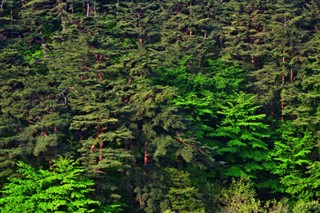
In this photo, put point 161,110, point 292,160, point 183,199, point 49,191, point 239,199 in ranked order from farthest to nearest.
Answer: point 292,160, point 239,199, point 161,110, point 183,199, point 49,191

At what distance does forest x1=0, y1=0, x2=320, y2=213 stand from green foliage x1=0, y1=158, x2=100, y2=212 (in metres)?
0.07

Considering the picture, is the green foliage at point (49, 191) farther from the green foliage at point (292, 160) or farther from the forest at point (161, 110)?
the green foliage at point (292, 160)

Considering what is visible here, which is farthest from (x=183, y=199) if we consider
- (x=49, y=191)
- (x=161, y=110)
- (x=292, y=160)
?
(x=292, y=160)

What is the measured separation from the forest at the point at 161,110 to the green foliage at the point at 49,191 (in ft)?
0.24

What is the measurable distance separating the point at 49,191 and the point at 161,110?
356 inches

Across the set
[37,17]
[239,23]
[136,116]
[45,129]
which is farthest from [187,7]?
[45,129]

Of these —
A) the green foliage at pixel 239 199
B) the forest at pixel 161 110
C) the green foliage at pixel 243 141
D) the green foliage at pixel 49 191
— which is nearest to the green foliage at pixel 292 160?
the forest at pixel 161 110

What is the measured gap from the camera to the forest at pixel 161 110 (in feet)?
95.3

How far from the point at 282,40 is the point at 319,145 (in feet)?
35.1

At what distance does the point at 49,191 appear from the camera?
1033 inches

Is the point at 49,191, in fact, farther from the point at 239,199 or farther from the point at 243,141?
the point at 243,141

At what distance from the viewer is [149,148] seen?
3142 centimetres

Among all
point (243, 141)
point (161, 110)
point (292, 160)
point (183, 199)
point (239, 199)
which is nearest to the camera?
point (183, 199)

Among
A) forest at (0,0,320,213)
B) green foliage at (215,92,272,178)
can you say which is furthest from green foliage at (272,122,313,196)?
green foliage at (215,92,272,178)
